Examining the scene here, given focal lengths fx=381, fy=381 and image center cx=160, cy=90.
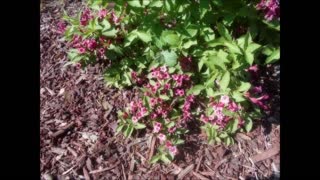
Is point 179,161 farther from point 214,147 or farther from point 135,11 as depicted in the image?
point 135,11

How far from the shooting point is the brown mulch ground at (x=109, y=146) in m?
2.65

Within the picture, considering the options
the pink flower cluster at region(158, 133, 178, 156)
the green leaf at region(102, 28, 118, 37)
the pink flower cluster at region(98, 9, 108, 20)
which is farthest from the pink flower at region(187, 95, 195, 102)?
the pink flower cluster at region(98, 9, 108, 20)

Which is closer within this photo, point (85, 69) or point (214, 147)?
point (214, 147)

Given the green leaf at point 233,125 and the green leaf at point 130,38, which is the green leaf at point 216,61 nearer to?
the green leaf at point 233,125

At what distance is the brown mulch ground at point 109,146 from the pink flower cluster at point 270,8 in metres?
0.69

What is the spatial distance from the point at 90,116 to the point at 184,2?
3.96 feet

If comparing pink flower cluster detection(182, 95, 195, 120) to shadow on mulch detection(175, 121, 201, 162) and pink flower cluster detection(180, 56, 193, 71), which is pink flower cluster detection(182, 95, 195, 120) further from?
pink flower cluster detection(180, 56, 193, 71)

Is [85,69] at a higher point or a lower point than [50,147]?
higher

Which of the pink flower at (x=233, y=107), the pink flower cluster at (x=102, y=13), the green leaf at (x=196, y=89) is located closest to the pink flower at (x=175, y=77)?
the green leaf at (x=196, y=89)

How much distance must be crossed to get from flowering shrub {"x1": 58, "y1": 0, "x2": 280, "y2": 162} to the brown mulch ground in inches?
4.2
